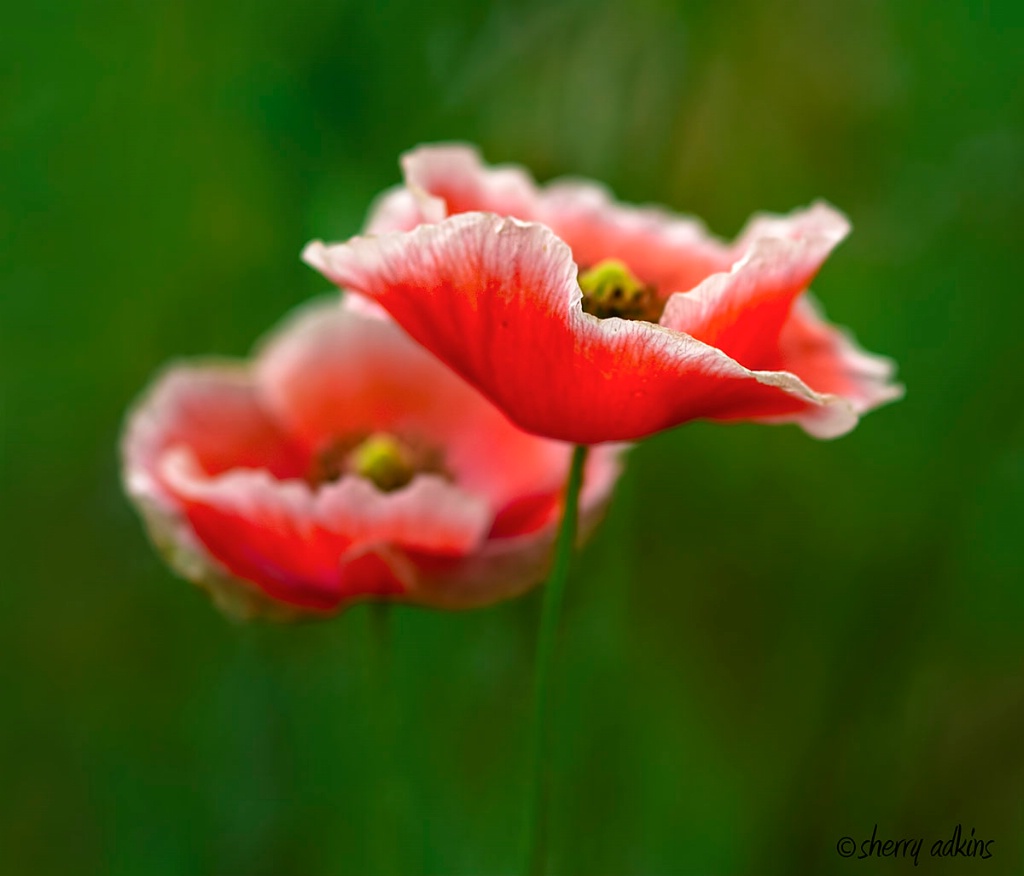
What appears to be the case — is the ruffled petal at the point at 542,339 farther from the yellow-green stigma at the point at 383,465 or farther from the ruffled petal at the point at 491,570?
the yellow-green stigma at the point at 383,465

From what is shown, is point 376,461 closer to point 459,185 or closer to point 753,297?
point 459,185

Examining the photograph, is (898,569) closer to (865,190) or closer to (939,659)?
(939,659)

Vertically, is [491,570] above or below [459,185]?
below

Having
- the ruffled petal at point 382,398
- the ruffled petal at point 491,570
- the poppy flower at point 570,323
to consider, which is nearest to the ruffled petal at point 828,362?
the poppy flower at point 570,323

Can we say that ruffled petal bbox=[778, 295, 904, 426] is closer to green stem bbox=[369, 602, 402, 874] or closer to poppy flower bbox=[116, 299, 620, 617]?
poppy flower bbox=[116, 299, 620, 617]

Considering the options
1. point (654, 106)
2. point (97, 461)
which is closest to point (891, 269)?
point (654, 106)

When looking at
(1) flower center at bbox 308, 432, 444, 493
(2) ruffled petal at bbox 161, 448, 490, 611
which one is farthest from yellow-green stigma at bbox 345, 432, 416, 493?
(2) ruffled petal at bbox 161, 448, 490, 611

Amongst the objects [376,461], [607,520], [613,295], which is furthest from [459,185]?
[607,520]
